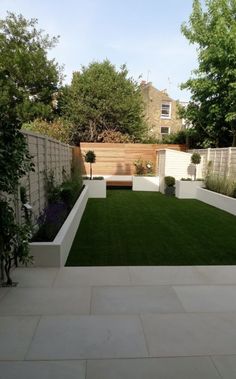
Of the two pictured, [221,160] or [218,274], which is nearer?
[218,274]

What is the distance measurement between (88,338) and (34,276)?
1.49 m

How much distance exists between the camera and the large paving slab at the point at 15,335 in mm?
2168

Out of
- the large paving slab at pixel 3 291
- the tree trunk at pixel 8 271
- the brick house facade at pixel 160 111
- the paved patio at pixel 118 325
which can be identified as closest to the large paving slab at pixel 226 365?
the paved patio at pixel 118 325

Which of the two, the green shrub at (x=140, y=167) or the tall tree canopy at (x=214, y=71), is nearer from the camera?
the tall tree canopy at (x=214, y=71)

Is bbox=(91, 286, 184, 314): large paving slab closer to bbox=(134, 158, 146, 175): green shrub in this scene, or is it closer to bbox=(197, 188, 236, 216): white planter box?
bbox=(197, 188, 236, 216): white planter box

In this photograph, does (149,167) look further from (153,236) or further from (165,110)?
(165,110)

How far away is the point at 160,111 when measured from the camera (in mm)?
23953

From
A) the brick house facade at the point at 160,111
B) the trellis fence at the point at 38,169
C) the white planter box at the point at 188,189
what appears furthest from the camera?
the brick house facade at the point at 160,111

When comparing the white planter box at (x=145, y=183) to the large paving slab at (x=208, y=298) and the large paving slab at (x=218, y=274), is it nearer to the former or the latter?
the large paving slab at (x=218, y=274)

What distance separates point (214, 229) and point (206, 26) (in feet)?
33.0

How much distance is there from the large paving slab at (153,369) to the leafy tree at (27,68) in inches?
627

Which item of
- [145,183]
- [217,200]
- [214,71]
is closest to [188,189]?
[217,200]

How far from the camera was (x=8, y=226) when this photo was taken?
308 cm

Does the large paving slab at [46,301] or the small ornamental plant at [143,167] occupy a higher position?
the small ornamental plant at [143,167]
